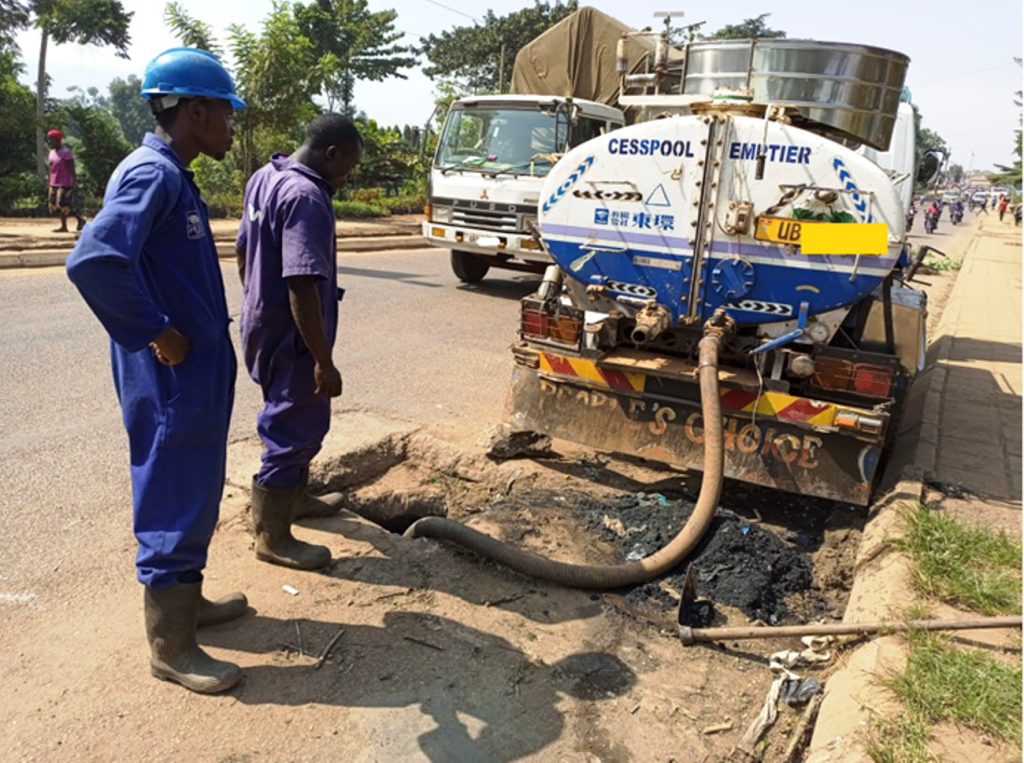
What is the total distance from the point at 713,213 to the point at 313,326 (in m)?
2.21

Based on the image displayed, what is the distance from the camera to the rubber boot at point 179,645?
2.50 m

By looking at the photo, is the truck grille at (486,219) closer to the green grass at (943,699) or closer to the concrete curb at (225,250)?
the concrete curb at (225,250)

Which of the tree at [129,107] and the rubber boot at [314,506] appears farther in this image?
the tree at [129,107]

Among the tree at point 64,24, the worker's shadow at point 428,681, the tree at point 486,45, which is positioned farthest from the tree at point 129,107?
the worker's shadow at point 428,681

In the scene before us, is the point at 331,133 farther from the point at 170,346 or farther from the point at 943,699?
the point at 943,699

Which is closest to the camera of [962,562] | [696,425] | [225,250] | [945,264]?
[962,562]

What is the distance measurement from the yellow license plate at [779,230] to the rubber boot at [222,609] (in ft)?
9.61

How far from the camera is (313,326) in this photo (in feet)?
9.62

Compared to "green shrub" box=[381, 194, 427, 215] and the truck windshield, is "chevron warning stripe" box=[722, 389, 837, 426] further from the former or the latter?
"green shrub" box=[381, 194, 427, 215]

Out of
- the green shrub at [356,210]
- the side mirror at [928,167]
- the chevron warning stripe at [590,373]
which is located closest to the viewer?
the chevron warning stripe at [590,373]

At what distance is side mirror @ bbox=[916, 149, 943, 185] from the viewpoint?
8.56 metres

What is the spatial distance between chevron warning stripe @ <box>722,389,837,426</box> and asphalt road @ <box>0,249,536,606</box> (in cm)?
174

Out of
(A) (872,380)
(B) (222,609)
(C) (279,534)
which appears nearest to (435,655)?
(B) (222,609)

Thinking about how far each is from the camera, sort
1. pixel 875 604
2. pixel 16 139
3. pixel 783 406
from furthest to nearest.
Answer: pixel 16 139 → pixel 783 406 → pixel 875 604
